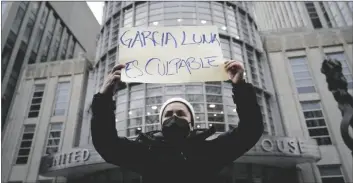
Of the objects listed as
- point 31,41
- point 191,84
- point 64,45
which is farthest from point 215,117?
point 64,45

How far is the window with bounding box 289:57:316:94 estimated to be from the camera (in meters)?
20.1

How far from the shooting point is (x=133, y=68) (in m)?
2.60

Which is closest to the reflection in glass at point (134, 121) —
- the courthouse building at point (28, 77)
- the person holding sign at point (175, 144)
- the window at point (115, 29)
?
the courthouse building at point (28, 77)

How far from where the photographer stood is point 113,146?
202 centimetres

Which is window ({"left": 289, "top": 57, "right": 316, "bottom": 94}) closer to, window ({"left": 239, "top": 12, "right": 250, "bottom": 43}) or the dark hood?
window ({"left": 239, "top": 12, "right": 250, "bottom": 43})

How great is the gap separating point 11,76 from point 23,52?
13.0ft

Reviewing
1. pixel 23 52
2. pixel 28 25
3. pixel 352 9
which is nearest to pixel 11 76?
pixel 23 52

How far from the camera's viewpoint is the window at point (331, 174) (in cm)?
1650

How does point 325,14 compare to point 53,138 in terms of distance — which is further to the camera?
point 325,14

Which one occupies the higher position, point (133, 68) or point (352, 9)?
point (352, 9)

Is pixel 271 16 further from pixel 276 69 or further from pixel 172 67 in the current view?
pixel 172 67

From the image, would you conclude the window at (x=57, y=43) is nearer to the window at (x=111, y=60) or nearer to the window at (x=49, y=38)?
the window at (x=49, y=38)

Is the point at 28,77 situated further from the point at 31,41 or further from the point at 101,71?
the point at 101,71

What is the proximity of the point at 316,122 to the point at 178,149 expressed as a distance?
63.1ft
